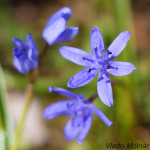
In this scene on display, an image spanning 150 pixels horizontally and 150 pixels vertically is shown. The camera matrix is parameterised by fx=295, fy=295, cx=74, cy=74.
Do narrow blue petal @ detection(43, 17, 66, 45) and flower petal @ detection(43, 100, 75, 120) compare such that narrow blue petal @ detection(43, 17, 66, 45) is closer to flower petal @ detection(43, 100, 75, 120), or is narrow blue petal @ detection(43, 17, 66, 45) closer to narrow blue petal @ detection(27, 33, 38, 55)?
narrow blue petal @ detection(27, 33, 38, 55)

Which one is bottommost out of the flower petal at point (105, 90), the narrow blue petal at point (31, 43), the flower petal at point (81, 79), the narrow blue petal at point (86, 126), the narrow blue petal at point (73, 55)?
the narrow blue petal at point (86, 126)

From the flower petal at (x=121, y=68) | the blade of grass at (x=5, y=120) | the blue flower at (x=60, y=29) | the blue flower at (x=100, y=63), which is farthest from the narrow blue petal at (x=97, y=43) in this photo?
the blade of grass at (x=5, y=120)

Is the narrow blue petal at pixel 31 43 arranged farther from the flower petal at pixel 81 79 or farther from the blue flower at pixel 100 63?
the flower petal at pixel 81 79

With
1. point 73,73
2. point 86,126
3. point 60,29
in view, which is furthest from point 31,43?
point 73,73

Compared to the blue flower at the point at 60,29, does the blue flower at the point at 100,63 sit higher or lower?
lower

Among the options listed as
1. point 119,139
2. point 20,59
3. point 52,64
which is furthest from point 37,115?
point 20,59

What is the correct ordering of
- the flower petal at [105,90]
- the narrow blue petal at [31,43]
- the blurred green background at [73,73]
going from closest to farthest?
the flower petal at [105,90]
the narrow blue petal at [31,43]
the blurred green background at [73,73]

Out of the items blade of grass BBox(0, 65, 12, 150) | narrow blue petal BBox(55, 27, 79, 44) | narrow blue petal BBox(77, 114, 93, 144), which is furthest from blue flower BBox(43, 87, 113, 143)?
blade of grass BBox(0, 65, 12, 150)
